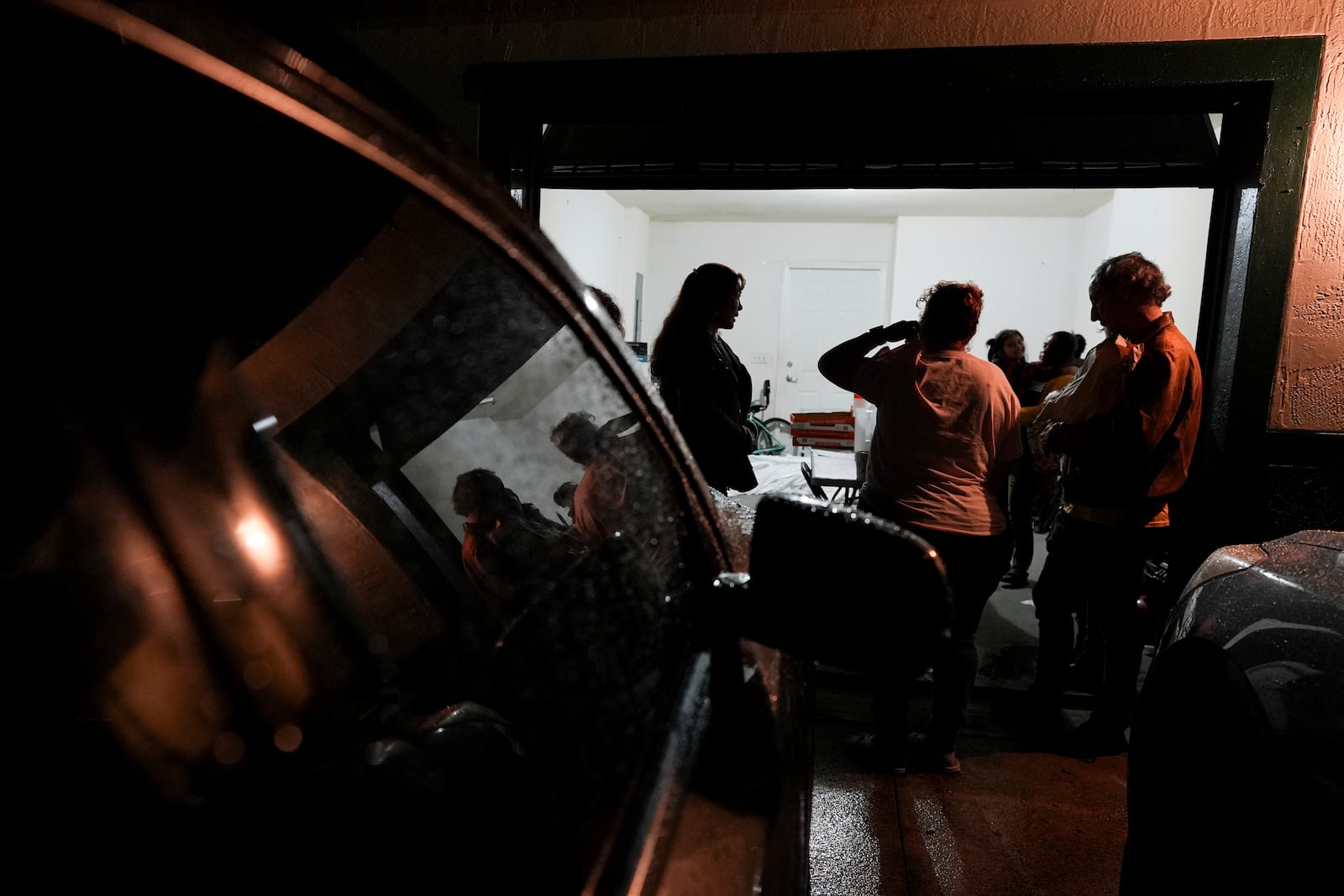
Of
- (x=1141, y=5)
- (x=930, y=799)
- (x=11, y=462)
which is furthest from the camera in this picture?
(x=1141, y=5)

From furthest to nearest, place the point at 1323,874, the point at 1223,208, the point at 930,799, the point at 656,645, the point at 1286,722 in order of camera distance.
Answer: the point at 1223,208, the point at 930,799, the point at 1286,722, the point at 1323,874, the point at 656,645

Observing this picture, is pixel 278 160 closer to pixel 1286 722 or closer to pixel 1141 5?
pixel 1286 722

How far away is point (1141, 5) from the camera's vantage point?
9.04 ft

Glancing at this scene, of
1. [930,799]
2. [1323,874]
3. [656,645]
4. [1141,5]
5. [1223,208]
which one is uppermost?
[1141,5]

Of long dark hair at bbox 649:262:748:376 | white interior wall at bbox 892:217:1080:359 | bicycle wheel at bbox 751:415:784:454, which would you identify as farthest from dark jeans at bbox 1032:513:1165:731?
white interior wall at bbox 892:217:1080:359

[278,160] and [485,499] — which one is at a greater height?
[278,160]

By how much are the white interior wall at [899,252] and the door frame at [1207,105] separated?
4.35 metres

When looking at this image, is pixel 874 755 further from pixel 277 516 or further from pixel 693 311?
pixel 277 516

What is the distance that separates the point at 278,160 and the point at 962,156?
3.51m

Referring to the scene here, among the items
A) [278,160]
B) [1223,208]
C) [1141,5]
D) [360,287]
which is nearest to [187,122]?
[278,160]

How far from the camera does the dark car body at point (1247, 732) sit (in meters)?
1.14

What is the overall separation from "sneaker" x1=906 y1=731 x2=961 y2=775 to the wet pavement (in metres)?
0.03

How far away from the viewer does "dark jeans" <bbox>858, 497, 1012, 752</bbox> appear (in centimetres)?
243

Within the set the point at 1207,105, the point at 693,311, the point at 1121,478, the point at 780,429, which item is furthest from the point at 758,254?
the point at 1121,478
